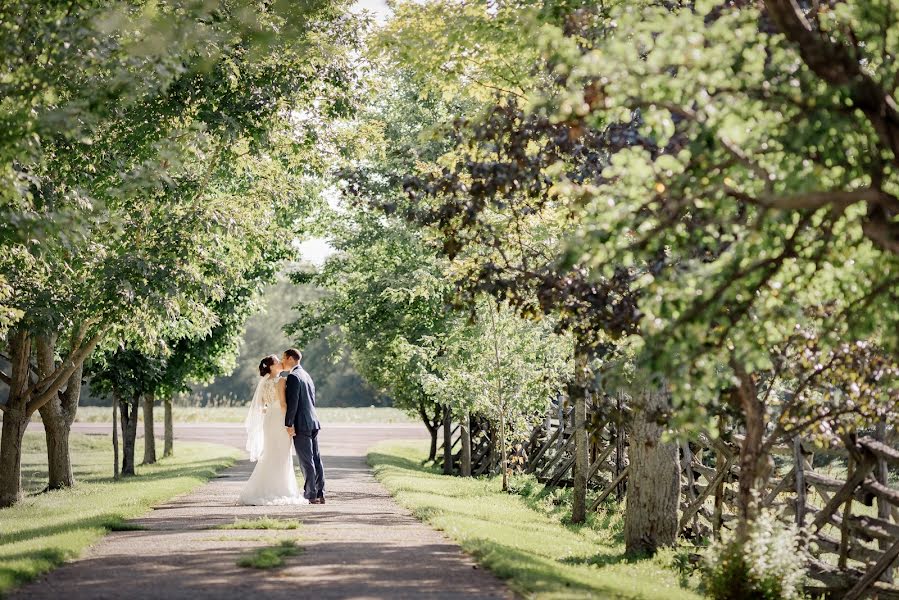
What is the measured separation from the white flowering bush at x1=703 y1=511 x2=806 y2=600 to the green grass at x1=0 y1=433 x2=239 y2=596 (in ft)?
18.7

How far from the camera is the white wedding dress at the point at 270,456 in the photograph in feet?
53.5

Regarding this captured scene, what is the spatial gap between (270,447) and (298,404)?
82cm

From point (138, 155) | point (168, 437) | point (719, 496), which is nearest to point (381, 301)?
point (168, 437)

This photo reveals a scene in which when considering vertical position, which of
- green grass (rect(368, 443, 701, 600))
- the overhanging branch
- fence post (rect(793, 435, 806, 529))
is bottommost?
green grass (rect(368, 443, 701, 600))

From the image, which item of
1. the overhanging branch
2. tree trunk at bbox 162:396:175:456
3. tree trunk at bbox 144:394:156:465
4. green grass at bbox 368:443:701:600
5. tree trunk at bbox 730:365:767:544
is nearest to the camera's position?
the overhanging branch

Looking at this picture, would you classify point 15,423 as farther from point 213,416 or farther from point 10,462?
point 213,416

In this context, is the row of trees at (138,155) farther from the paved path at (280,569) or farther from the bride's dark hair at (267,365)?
the paved path at (280,569)

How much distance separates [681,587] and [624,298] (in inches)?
120

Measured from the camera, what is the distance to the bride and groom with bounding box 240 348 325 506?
16266mm

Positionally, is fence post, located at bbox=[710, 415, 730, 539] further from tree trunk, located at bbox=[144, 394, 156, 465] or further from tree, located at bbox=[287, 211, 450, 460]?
tree trunk, located at bbox=[144, 394, 156, 465]

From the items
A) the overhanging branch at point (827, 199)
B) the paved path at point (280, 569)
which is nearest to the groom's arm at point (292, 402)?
the paved path at point (280, 569)

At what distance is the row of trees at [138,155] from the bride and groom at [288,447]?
1.80 metres

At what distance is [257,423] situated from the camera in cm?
1723

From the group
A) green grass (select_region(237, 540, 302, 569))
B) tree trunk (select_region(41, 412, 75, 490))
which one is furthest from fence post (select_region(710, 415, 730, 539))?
tree trunk (select_region(41, 412, 75, 490))
